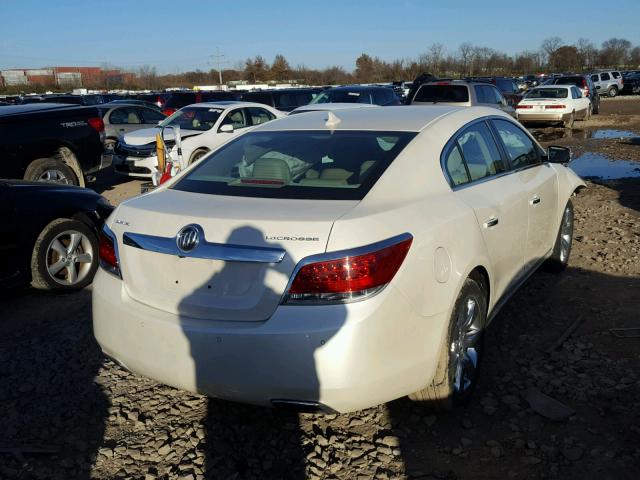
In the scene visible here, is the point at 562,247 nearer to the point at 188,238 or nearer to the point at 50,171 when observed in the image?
the point at 188,238

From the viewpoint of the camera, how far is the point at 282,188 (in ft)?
10.3

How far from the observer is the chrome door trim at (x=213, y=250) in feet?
8.27

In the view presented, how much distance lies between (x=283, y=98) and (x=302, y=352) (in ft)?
56.0

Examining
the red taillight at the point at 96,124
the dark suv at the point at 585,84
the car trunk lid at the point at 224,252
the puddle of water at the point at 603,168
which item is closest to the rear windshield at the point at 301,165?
the car trunk lid at the point at 224,252

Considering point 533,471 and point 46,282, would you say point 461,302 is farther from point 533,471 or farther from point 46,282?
point 46,282

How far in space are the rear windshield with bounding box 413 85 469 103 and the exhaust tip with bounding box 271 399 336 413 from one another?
14.3m

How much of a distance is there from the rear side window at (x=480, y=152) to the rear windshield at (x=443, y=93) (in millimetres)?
12194

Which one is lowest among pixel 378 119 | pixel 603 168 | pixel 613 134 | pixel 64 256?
pixel 603 168

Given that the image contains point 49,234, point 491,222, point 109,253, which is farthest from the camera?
point 49,234

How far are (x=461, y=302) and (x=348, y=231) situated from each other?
90 centimetres

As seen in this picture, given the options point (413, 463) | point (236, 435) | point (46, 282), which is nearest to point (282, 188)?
point (236, 435)

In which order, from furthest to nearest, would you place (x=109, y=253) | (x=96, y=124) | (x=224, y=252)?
(x=96, y=124)
(x=109, y=253)
(x=224, y=252)

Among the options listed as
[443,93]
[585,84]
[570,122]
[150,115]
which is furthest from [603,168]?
[585,84]

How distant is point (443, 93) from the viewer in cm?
1608
